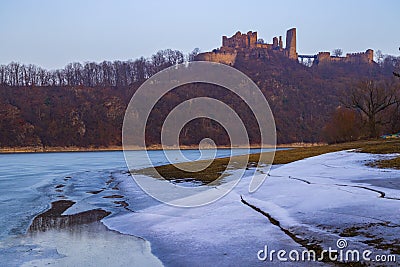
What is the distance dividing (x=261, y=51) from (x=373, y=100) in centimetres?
10981

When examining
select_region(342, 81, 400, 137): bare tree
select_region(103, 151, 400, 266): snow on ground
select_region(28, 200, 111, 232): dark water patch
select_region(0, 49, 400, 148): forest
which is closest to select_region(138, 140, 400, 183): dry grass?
select_region(103, 151, 400, 266): snow on ground

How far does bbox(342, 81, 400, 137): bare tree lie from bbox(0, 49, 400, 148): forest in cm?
4204

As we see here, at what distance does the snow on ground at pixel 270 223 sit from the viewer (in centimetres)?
711

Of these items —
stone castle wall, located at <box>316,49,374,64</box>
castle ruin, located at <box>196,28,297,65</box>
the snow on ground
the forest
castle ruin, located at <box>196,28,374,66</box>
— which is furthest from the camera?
stone castle wall, located at <box>316,49,374,64</box>

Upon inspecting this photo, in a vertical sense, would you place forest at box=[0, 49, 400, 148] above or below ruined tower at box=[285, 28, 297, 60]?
below

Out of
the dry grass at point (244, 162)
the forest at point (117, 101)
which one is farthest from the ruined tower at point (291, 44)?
the dry grass at point (244, 162)

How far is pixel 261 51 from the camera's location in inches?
6038

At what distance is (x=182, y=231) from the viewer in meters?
9.00

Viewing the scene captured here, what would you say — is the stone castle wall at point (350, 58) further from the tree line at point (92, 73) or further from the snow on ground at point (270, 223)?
the snow on ground at point (270, 223)

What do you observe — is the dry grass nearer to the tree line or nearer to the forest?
the forest

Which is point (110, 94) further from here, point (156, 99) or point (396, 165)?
point (396, 165)

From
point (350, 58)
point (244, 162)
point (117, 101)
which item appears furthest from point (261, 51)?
point (244, 162)

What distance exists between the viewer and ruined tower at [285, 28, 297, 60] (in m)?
164

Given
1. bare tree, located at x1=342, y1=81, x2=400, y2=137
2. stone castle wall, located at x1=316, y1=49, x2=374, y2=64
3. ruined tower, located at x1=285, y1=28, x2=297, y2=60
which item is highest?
ruined tower, located at x1=285, y1=28, x2=297, y2=60
